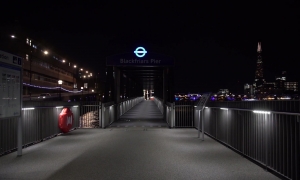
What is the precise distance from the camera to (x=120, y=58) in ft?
71.4

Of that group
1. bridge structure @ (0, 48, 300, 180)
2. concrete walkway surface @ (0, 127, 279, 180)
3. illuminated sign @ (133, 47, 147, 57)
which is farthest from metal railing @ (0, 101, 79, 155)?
illuminated sign @ (133, 47, 147, 57)

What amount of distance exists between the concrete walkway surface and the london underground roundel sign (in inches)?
106

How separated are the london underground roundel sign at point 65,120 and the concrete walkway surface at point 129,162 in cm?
270

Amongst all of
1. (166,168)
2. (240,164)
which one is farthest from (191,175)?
(240,164)

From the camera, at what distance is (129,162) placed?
870cm

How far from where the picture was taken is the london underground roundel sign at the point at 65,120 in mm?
15078

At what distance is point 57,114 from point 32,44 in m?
67.3

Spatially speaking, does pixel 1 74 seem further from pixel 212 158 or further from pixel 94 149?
pixel 212 158

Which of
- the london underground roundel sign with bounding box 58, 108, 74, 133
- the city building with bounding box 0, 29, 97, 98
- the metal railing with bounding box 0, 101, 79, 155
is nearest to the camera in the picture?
the metal railing with bounding box 0, 101, 79, 155

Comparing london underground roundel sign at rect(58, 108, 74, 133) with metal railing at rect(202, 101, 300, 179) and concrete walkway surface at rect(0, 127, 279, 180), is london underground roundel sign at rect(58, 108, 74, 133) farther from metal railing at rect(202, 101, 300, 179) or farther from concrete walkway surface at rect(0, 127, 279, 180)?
metal railing at rect(202, 101, 300, 179)

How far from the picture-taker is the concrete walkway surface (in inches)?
286

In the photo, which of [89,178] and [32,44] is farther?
[32,44]

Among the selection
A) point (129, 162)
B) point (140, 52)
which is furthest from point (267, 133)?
point (140, 52)

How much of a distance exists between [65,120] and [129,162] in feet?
24.4
